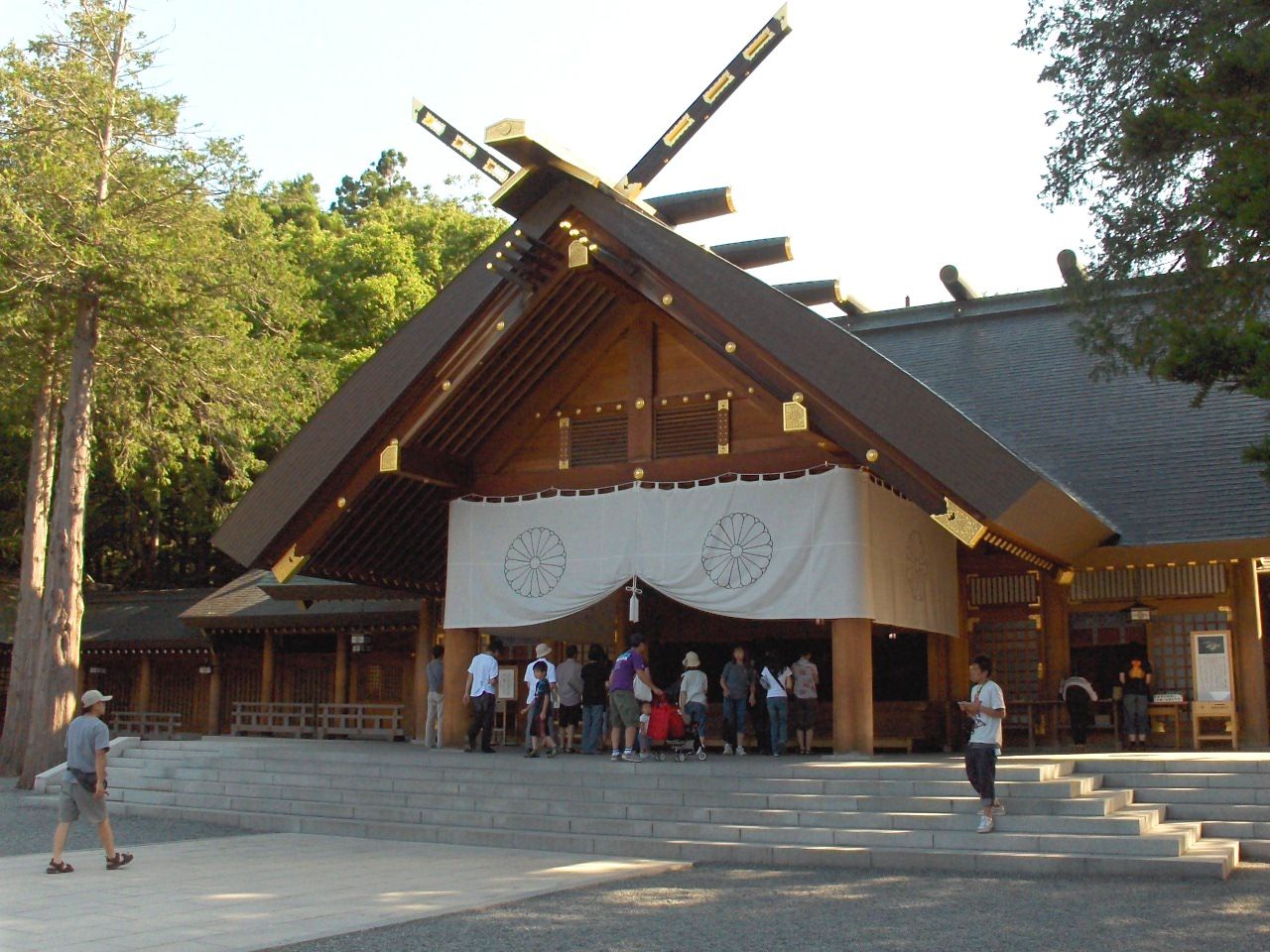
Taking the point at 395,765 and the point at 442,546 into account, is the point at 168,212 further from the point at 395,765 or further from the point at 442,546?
the point at 395,765

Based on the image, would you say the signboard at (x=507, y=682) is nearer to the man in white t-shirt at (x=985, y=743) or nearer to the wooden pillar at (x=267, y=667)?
the wooden pillar at (x=267, y=667)

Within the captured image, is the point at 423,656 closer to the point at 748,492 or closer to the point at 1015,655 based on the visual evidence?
the point at 748,492

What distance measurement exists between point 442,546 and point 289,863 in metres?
7.63

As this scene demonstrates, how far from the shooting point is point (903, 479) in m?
12.3

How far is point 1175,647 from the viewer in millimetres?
14914

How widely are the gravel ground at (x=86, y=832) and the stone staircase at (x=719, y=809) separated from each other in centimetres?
25

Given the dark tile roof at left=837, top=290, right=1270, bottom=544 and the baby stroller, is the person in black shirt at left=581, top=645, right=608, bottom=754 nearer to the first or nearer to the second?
the baby stroller

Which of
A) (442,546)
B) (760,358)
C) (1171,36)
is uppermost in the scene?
(1171,36)

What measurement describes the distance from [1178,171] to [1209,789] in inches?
207

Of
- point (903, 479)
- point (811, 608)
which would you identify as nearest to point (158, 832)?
point (811, 608)

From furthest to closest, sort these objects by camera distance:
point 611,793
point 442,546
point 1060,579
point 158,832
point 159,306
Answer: point 159,306 → point 442,546 → point 1060,579 → point 158,832 → point 611,793

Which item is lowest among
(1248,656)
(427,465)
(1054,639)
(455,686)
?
(455,686)

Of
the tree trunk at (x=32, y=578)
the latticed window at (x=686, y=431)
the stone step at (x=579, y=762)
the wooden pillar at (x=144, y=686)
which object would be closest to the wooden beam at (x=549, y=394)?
the latticed window at (x=686, y=431)

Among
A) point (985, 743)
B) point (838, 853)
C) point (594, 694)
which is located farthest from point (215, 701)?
point (985, 743)
